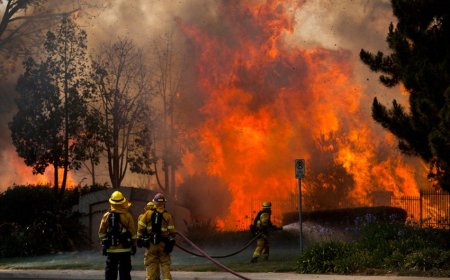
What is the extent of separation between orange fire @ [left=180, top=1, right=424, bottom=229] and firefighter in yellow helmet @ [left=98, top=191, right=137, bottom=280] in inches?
860

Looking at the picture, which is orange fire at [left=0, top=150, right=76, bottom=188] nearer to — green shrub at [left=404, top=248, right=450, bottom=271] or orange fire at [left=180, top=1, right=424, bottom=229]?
orange fire at [left=180, top=1, right=424, bottom=229]

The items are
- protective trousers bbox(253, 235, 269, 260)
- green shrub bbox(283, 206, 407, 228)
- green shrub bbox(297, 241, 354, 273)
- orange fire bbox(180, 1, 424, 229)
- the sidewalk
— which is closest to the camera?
the sidewalk

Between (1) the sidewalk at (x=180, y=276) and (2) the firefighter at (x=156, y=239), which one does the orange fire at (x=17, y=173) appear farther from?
(2) the firefighter at (x=156, y=239)

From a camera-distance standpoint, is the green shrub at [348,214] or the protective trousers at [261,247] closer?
the protective trousers at [261,247]

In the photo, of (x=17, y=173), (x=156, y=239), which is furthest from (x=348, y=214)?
(x=17, y=173)

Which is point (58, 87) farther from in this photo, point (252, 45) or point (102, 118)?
point (252, 45)

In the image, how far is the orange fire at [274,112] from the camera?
35.3m

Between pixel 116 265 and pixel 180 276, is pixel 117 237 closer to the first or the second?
pixel 116 265

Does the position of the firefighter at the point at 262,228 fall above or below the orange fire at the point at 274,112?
below

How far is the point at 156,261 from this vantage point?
13.4 metres

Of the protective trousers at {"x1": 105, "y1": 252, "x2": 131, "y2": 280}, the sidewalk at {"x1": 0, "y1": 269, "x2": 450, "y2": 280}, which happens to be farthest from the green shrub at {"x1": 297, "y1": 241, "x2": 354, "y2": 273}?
the protective trousers at {"x1": 105, "y1": 252, "x2": 131, "y2": 280}

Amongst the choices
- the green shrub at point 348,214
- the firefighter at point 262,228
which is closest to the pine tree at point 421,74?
the firefighter at point 262,228

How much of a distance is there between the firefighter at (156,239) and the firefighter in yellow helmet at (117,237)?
642 millimetres

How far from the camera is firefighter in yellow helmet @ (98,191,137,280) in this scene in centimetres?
1242
